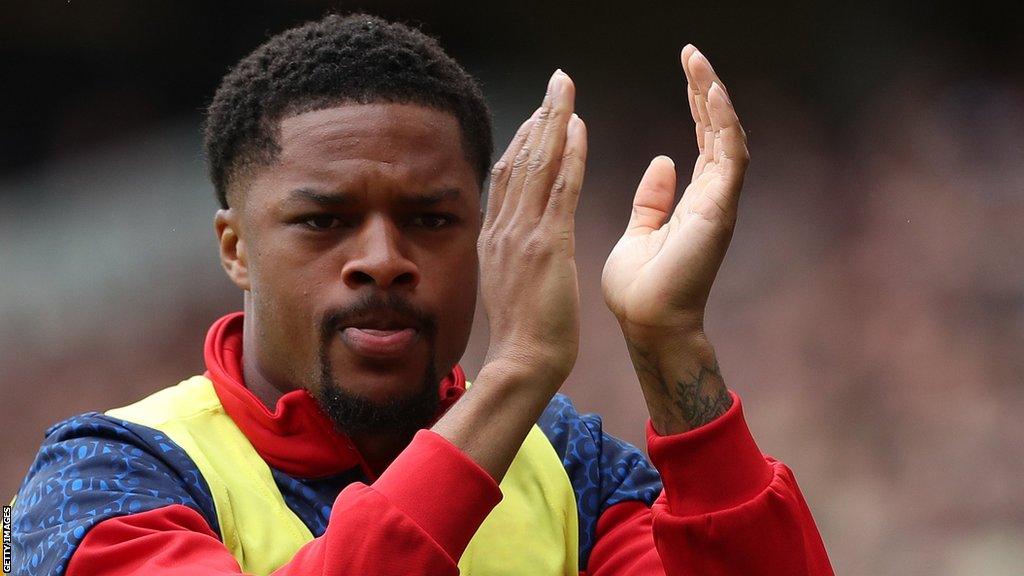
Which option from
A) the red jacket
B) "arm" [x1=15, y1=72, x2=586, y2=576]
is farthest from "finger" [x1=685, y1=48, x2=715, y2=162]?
the red jacket

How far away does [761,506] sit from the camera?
222 cm

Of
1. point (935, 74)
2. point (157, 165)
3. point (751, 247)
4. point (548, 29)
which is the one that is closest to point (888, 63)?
point (935, 74)

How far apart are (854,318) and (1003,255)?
0.48m

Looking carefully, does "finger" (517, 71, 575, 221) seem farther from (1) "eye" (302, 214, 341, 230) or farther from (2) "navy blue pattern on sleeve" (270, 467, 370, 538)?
(2) "navy blue pattern on sleeve" (270, 467, 370, 538)

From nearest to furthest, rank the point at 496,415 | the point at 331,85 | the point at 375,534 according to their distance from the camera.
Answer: the point at 375,534 < the point at 496,415 < the point at 331,85

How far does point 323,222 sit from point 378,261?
141 millimetres

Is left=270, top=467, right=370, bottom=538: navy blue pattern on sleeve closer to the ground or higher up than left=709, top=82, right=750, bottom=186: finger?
closer to the ground

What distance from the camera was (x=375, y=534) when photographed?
76.1 inches

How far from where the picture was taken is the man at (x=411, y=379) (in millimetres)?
2080

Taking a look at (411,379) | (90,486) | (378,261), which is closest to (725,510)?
(411,379)

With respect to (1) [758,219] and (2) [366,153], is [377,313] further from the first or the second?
(1) [758,219]

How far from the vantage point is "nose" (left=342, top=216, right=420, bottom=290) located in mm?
2332

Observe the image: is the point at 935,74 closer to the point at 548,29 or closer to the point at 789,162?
the point at 789,162

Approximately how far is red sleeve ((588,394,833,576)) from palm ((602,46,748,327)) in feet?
0.62
